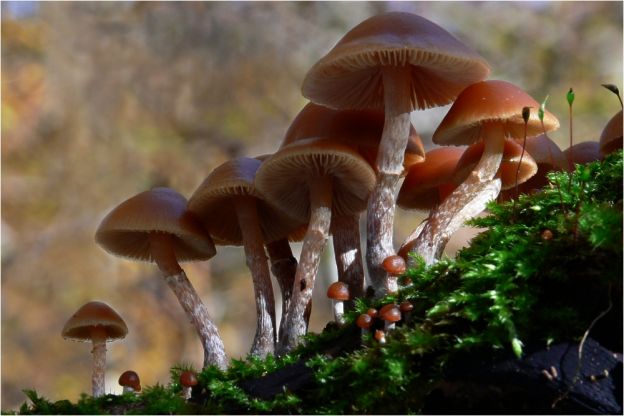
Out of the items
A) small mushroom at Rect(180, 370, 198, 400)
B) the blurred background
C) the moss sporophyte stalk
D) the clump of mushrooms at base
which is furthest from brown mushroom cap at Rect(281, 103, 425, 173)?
the blurred background

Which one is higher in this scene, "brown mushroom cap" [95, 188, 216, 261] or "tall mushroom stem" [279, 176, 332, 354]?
"brown mushroom cap" [95, 188, 216, 261]

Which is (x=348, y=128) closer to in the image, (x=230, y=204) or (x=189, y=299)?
(x=230, y=204)

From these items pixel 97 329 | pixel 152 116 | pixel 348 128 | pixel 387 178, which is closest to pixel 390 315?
pixel 387 178

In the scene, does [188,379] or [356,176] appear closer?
[188,379]

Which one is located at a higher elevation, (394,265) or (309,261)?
(309,261)

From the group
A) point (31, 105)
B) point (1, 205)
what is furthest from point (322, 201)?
point (31, 105)

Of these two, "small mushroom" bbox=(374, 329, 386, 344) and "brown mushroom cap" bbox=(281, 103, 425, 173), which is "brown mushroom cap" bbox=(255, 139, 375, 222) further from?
"small mushroom" bbox=(374, 329, 386, 344)
